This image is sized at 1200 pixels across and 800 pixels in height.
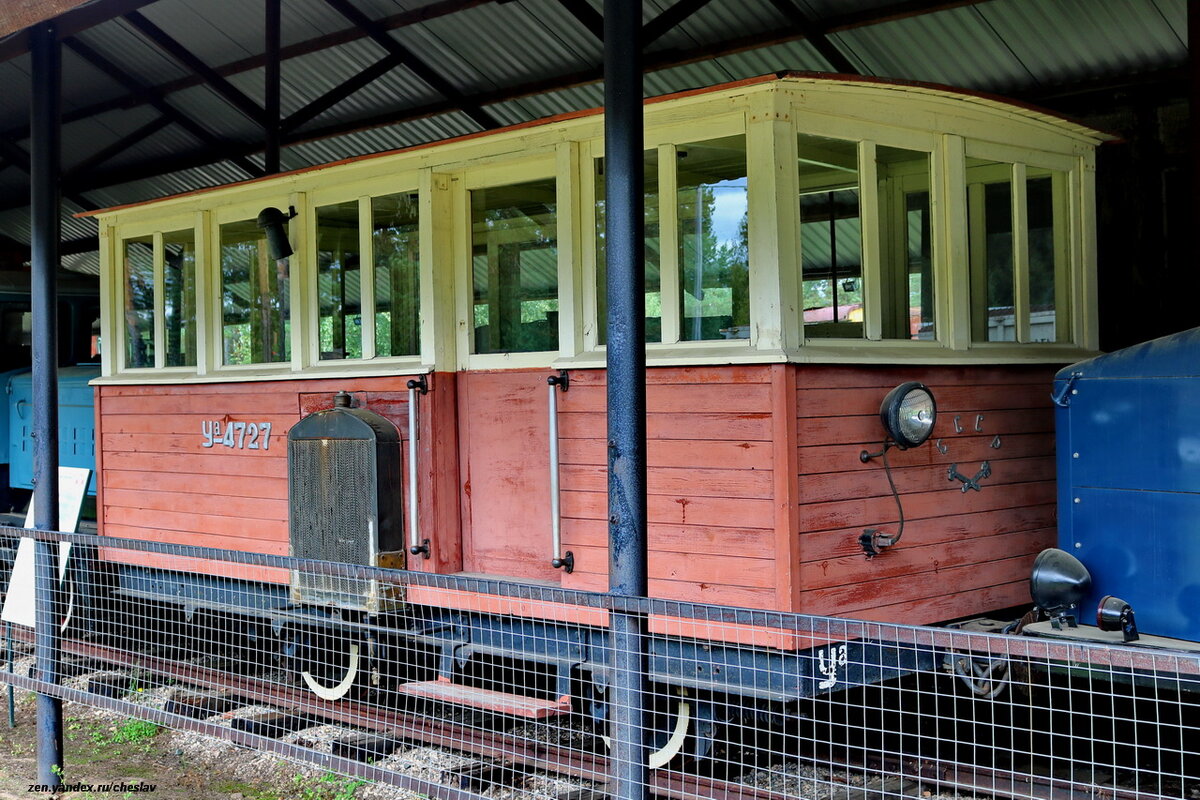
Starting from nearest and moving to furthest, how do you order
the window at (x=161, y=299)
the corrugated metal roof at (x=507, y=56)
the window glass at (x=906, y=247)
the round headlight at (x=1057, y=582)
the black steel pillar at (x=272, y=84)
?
the round headlight at (x=1057, y=582) → the window glass at (x=906, y=247) → the window at (x=161, y=299) → the corrugated metal roof at (x=507, y=56) → the black steel pillar at (x=272, y=84)

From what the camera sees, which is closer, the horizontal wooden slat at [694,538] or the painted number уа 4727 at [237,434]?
the horizontal wooden slat at [694,538]

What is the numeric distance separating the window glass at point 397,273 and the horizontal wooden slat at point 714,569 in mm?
1721

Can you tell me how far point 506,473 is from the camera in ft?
17.5

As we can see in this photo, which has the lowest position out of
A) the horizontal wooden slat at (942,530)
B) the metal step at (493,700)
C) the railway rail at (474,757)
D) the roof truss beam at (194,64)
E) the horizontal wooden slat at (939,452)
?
the railway rail at (474,757)

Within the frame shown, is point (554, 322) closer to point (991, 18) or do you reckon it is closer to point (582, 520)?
point (582, 520)

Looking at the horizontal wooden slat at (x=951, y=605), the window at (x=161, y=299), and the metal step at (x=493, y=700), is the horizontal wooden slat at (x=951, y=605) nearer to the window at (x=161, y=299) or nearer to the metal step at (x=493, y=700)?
the metal step at (x=493, y=700)

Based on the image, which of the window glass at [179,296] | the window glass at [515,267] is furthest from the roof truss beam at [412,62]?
the window glass at [515,267]

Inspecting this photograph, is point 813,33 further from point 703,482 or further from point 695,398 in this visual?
point 703,482

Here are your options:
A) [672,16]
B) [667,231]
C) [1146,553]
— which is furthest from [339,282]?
[672,16]

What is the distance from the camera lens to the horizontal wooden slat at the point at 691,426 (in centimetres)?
428

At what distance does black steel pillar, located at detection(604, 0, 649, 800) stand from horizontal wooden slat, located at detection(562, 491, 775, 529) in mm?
1053

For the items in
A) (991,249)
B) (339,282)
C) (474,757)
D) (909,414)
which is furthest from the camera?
(339,282)

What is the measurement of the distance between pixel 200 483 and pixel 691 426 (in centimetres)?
341

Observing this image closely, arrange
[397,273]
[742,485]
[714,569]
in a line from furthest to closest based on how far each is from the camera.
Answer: [397,273] < [714,569] < [742,485]
